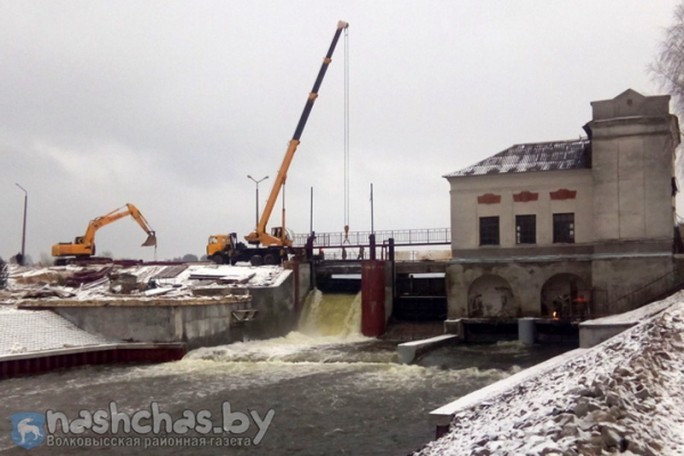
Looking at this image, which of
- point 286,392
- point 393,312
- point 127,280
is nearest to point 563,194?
point 393,312

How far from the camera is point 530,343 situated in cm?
2894

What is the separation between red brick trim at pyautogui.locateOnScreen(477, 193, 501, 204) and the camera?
32.8 metres

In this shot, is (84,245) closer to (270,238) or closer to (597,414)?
(270,238)

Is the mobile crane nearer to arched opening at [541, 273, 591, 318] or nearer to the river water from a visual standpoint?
the river water

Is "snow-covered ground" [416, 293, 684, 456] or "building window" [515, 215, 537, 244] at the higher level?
"building window" [515, 215, 537, 244]

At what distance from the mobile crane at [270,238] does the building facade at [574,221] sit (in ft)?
43.5

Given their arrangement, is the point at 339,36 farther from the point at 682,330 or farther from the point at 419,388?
the point at 682,330

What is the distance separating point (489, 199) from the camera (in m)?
32.9

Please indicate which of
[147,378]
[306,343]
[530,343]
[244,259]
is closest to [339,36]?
[244,259]

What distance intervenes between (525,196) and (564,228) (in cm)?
243

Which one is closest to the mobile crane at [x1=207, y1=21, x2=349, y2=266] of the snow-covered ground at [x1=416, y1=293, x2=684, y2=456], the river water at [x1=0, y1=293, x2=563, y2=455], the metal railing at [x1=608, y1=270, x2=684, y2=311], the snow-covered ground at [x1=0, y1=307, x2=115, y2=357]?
the river water at [x1=0, y1=293, x2=563, y2=455]

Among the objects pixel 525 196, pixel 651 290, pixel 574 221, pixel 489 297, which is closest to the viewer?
pixel 651 290

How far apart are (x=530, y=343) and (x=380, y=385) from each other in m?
11.1

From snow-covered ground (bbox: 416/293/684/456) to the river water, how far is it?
138 inches
